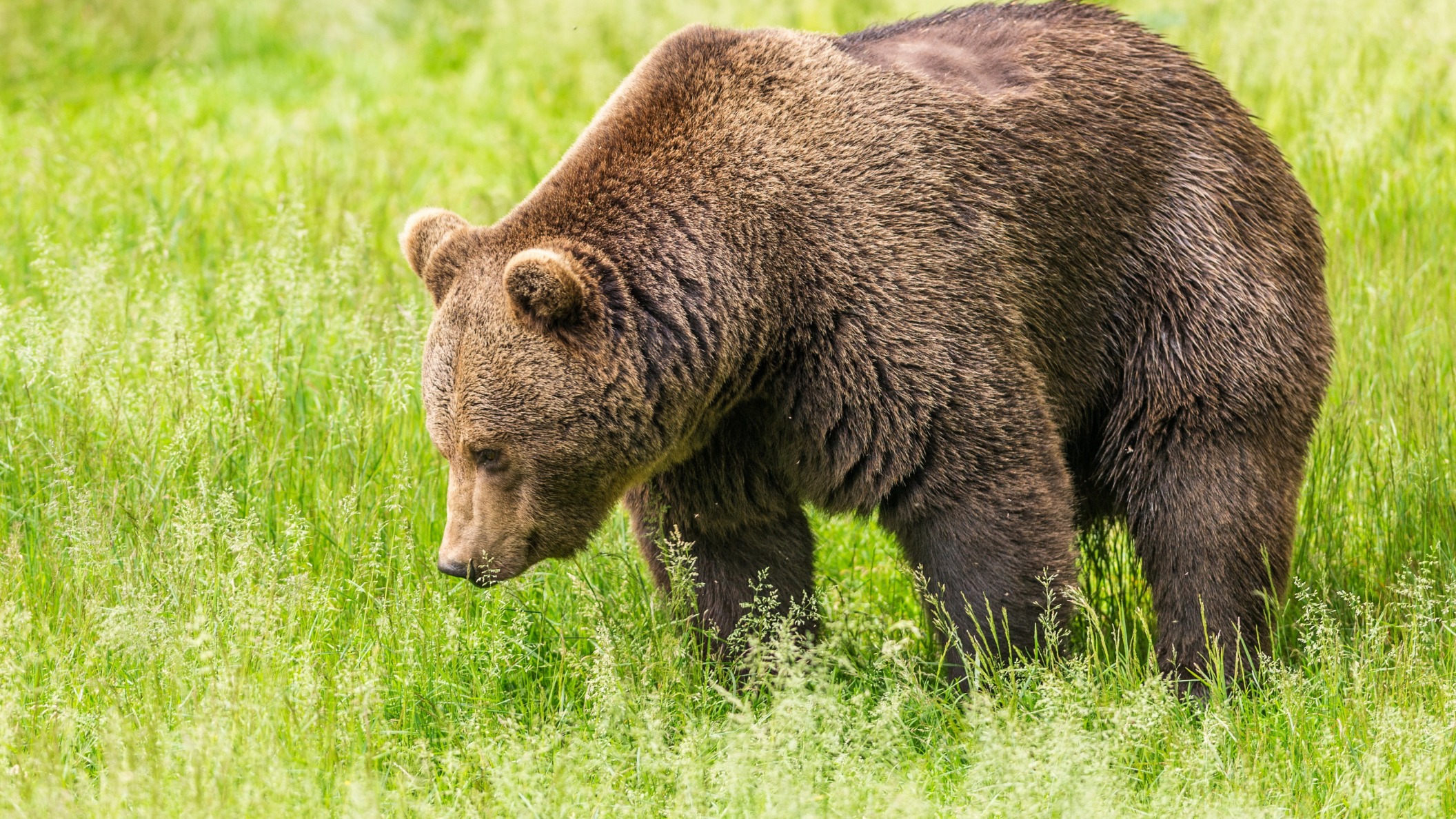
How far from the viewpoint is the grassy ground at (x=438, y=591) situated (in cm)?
382

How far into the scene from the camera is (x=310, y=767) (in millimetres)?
3791

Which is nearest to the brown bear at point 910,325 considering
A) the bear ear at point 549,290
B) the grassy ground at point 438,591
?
the bear ear at point 549,290

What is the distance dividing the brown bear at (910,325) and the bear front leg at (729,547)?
12mm

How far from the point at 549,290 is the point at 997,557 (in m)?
1.46

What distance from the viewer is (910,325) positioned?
433 cm

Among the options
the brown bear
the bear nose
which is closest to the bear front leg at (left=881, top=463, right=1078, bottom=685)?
the brown bear

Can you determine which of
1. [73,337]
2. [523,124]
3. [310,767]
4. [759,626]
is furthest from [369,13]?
[310,767]

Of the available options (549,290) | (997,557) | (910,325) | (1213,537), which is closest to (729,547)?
(997,557)

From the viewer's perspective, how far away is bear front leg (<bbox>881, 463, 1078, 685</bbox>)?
4.41 m

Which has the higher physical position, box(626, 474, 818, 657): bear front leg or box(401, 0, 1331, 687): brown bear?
box(401, 0, 1331, 687): brown bear

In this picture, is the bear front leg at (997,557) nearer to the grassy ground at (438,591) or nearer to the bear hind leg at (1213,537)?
the grassy ground at (438,591)

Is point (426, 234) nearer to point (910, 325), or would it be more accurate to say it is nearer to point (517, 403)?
point (517, 403)

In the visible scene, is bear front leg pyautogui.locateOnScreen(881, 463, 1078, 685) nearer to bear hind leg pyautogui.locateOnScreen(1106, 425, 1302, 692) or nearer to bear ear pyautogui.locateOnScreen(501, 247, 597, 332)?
bear hind leg pyautogui.locateOnScreen(1106, 425, 1302, 692)

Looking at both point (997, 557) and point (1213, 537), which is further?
point (1213, 537)
